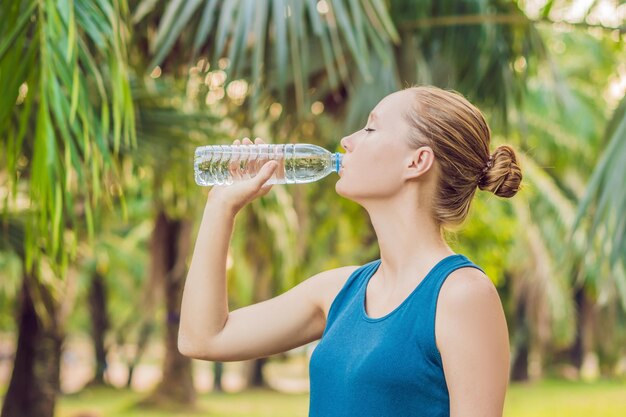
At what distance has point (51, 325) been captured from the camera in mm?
8031

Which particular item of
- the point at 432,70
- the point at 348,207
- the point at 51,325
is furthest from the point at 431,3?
the point at 51,325

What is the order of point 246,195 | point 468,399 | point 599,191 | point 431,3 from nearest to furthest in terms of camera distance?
point 468,399 < point 246,195 < point 599,191 < point 431,3

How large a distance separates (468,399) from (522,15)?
4.29 metres

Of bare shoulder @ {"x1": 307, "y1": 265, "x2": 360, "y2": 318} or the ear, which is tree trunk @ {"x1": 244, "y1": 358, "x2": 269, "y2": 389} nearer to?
bare shoulder @ {"x1": 307, "y1": 265, "x2": 360, "y2": 318}

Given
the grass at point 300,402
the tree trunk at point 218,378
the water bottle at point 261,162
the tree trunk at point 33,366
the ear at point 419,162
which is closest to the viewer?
the ear at point 419,162

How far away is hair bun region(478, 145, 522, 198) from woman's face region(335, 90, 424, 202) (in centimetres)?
16

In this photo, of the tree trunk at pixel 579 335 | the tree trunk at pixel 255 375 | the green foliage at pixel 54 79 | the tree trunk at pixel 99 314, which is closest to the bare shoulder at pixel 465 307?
the green foliage at pixel 54 79

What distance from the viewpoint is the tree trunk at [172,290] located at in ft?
36.3

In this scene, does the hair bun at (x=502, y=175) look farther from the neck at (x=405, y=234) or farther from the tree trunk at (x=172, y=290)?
the tree trunk at (x=172, y=290)

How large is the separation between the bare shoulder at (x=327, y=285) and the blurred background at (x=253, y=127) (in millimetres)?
229

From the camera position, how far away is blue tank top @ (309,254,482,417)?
4.66 ft

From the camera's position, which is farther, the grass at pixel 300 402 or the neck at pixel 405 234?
the grass at pixel 300 402

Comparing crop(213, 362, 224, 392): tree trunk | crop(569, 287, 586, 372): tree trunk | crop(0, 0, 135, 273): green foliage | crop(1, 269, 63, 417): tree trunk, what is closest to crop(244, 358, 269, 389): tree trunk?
crop(213, 362, 224, 392): tree trunk

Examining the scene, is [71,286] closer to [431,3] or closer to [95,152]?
[431,3]
